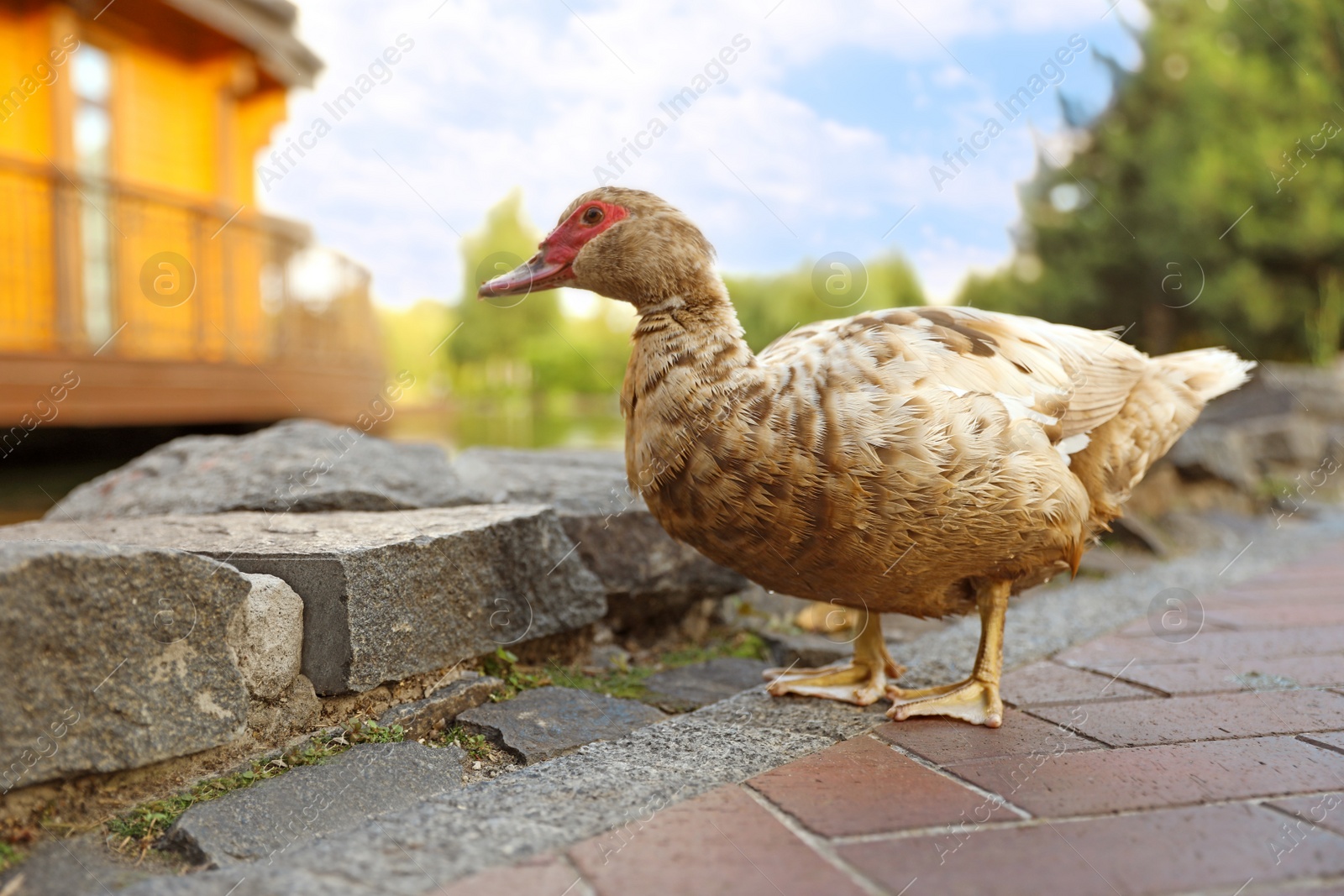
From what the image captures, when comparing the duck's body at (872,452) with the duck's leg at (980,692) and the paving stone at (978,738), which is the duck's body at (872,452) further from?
the paving stone at (978,738)

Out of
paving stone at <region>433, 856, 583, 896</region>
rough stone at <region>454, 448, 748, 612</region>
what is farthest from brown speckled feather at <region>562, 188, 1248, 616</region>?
paving stone at <region>433, 856, 583, 896</region>

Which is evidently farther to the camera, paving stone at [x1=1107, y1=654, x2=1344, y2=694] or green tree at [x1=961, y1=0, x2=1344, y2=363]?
green tree at [x1=961, y1=0, x2=1344, y2=363]

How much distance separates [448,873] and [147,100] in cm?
928

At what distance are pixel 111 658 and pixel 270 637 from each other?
13.8 inches

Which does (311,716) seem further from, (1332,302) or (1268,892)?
(1332,302)

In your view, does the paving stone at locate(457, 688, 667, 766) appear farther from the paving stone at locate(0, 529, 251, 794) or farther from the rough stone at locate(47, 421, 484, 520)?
the rough stone at locate(47, 421, 484, 520)

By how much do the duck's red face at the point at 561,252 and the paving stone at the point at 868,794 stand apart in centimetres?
119

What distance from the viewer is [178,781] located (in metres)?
1.64

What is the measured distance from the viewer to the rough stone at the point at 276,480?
8.66 feet

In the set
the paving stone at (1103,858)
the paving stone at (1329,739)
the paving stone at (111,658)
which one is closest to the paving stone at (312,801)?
the paving stone at (111,658)

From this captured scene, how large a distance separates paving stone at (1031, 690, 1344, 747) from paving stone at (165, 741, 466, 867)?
1388 mm

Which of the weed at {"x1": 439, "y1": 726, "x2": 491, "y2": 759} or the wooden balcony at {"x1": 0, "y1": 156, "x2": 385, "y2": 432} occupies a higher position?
the wooden balcony at {"x1": 0, "y1": 156, "x2": 385, "y2": 432}

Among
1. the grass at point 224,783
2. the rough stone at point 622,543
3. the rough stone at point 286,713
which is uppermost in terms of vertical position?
the rough stone at point 622,543

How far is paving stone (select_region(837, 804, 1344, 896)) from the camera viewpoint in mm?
1299
